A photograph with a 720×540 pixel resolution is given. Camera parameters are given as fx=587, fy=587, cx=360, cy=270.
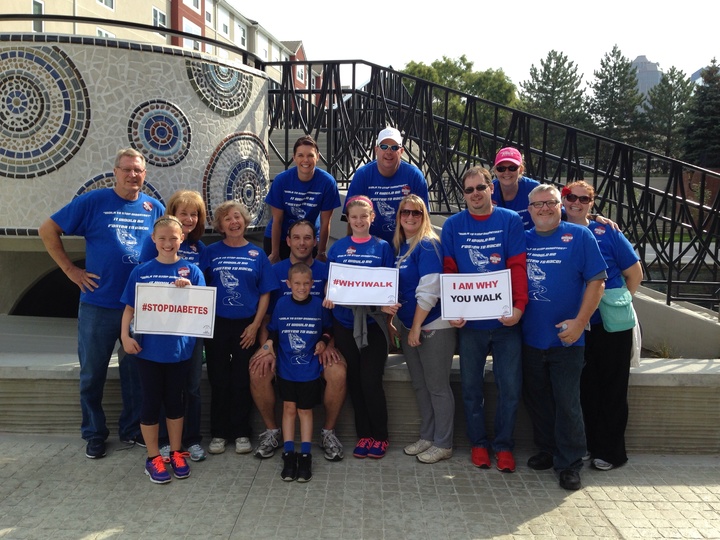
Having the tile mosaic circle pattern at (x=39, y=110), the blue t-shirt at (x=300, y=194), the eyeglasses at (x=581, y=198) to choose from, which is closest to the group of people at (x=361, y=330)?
the eyeglasses at (x=581, y=198)

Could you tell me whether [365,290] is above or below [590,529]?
above

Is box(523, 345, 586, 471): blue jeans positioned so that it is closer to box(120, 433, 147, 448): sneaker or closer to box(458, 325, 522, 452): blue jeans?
box(458, 325, 522, 452): blue jeans

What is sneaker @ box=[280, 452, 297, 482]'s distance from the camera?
378cm

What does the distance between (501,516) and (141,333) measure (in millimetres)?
2460

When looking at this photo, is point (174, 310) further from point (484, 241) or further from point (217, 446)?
point (484, 241)

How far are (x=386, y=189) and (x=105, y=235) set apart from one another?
203 cm

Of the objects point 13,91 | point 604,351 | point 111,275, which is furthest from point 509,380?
point 13,91

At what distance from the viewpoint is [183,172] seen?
5.77 metres

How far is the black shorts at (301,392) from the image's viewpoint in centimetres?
405

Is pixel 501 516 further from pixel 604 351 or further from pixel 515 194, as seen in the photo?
pixel 515 194

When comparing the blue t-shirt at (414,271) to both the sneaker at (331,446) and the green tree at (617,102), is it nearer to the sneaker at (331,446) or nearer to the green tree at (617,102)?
the sneaker at (331,446)

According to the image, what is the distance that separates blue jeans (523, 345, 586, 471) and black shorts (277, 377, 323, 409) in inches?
56.7

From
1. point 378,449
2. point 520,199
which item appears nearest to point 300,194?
point 520,199

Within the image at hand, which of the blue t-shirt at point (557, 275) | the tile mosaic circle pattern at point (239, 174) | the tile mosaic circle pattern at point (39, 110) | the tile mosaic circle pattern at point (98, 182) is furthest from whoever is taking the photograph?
the tile mosaic circle pattern at point (239, 174)
